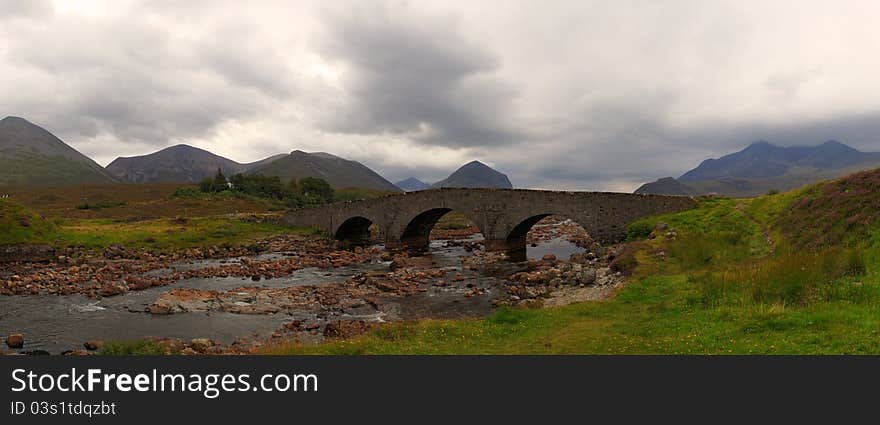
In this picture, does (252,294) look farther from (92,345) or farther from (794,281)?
(794,281)

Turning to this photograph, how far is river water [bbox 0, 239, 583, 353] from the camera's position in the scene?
1947 centimetres

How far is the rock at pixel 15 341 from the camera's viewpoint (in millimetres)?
18016

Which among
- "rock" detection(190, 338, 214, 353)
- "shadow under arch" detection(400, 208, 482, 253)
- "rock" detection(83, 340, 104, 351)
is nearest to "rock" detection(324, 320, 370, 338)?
"rock" detection(190, 338, 214, 353)

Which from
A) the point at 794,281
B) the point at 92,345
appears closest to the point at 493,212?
the point at 794,281

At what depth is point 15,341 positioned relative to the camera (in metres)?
18.1

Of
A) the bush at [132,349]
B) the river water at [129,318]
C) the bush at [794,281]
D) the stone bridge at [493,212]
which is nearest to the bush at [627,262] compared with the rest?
the river water at [129,318]

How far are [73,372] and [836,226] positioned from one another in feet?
80.1

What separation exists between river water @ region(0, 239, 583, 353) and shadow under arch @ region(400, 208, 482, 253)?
25.0 m

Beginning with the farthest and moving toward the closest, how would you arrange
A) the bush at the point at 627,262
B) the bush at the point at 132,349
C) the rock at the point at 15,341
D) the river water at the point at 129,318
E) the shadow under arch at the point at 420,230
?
1. the shadow under arch at the point at 420,230
2. the bush at the point at 627,262
3. the river water at the point at 129,318
4. the rock at the point at 15,341
5. the bush at the point at 132,349

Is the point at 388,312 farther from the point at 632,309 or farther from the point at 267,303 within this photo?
the point at 632,309

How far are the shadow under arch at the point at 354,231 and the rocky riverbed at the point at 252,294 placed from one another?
59.0ft

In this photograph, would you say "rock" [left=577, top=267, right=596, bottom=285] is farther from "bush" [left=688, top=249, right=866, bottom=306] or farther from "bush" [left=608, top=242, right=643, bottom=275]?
"bush" [left=688, top=249, right=866, bottom=306]

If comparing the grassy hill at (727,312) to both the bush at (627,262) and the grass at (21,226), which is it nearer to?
the bush at (627,262)

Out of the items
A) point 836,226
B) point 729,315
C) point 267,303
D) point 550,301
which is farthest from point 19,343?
point 836,226
